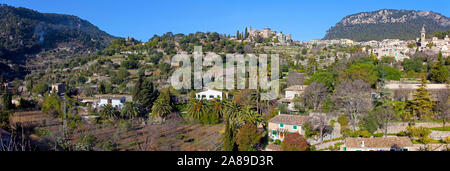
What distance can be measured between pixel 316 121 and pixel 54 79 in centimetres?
3454

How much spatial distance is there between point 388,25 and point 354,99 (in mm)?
75382

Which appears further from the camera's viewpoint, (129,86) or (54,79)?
(54,79)

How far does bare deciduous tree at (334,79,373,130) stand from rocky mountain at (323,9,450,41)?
51.6 m

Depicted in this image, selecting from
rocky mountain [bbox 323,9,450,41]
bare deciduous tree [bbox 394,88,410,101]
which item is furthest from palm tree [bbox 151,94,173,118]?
rocky mountain [bbox 323,9,450,41]

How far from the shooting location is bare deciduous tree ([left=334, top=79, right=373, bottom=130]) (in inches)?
641

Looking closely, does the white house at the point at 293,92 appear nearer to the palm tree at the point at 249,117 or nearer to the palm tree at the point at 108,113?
the palm tree at the point at 249,117

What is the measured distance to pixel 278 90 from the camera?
83.1 ft

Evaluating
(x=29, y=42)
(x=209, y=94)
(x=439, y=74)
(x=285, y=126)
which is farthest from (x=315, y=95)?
(x=29, y=42)

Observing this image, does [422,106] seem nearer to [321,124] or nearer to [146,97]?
[321,124]

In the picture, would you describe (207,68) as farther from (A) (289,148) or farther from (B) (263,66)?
(A) (289,148)

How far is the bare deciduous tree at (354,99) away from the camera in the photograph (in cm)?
1628

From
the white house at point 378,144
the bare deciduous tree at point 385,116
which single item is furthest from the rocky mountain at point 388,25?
the white house at point 378,144

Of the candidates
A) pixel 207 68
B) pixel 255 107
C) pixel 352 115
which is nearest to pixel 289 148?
pixel 352 115

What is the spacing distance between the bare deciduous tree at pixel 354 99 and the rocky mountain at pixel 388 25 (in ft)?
169
